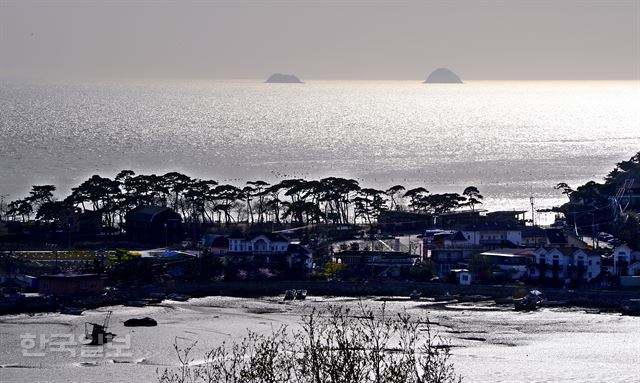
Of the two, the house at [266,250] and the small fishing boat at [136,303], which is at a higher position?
the house at [266,250]

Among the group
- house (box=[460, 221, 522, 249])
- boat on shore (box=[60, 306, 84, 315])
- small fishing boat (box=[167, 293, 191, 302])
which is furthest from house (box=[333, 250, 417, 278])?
boat on shore (box=[60, 306, 84, 315])

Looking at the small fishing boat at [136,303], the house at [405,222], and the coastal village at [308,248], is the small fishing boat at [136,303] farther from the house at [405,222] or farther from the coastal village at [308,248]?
the house at [405,222]

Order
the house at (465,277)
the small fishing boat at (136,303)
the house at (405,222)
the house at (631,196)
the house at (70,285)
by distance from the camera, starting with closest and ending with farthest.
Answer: the small fishing boat at (136,303), the house at (70,285), the house at (465,277), the house at (405,222), the house at (631,196)

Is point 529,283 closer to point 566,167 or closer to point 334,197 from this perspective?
point 334,197

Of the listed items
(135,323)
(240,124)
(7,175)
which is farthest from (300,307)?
(240,124)

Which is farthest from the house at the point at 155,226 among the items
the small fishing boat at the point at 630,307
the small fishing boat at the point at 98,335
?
the small fishing boat at the point at 630,307

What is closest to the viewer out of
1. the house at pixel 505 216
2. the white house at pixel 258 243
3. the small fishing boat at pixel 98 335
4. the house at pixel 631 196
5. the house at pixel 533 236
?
the small fishing boat at pixel 98 335
